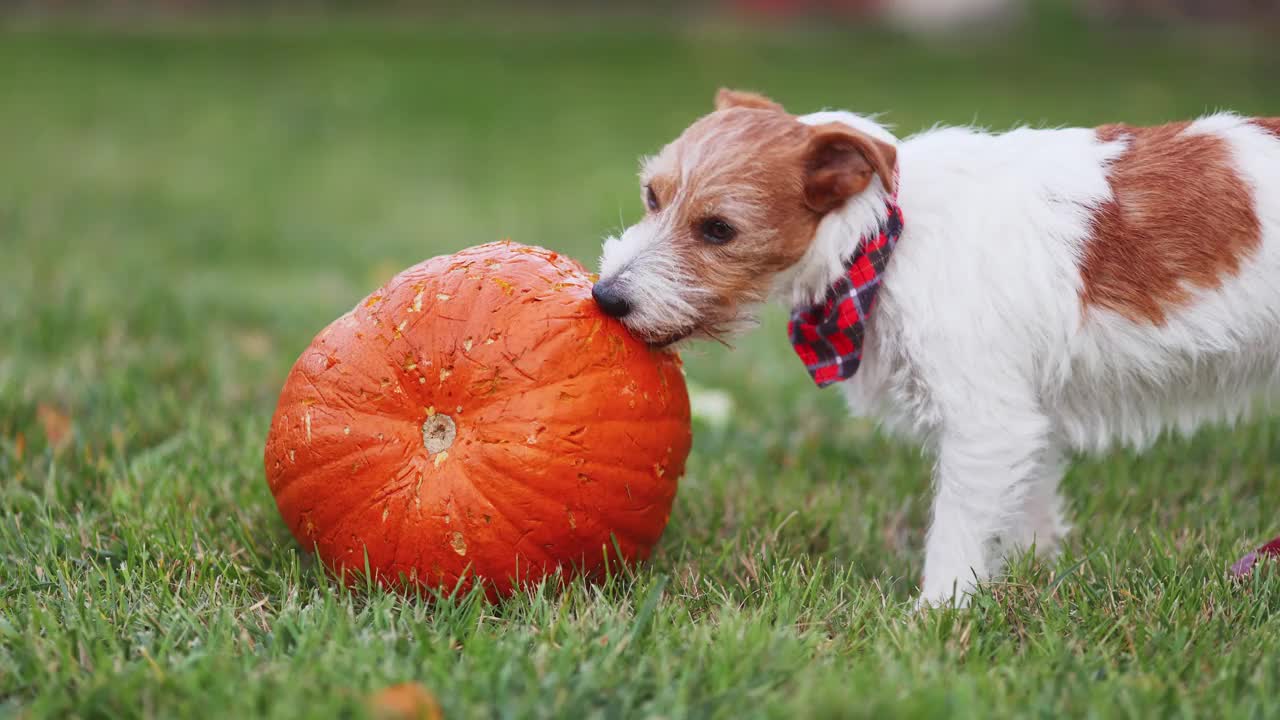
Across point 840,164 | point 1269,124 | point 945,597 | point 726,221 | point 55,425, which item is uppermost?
point 1269,124

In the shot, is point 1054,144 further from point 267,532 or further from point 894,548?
point 267,532

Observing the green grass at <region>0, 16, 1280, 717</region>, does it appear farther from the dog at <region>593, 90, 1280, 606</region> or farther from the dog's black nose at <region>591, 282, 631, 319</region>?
the dog's black nose at <region>591, 282, 631, 319</region>

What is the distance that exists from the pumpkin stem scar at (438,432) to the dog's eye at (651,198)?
0.93 meters

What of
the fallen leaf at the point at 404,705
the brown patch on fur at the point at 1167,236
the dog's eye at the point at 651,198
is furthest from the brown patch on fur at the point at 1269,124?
the fallen leaf at the point at 404,705

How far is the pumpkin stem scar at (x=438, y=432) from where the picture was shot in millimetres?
3303

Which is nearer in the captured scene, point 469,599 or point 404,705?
point 404,705

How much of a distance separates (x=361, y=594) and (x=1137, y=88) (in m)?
18.1

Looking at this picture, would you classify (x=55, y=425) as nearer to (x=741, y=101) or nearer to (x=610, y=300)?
(x=610, y=300)

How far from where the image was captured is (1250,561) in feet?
11.3

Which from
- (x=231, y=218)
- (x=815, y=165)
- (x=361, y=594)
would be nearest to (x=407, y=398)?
(x=361, y=594)

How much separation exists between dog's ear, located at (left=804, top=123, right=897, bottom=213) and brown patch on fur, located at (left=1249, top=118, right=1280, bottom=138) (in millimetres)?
1203

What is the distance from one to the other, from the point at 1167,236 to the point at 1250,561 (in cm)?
103

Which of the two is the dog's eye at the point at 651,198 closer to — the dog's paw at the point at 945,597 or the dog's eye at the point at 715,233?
the dog's eye at the point at 715,233

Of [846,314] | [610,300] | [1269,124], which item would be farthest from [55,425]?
[1269,124]
